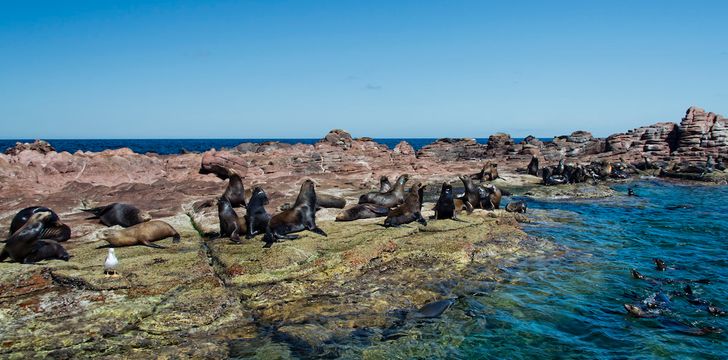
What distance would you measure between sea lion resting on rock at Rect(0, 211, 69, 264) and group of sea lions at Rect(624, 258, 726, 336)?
33.9ft

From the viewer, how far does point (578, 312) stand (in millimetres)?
7965

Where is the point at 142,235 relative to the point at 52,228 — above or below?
below

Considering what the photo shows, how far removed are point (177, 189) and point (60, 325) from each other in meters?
12.0

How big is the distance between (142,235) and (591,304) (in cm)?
921

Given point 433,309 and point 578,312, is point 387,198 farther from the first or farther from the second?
point 578,312

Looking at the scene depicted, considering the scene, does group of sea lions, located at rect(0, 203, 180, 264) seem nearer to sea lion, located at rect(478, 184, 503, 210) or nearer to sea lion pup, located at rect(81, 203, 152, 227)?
sea lion pup, located at rect(81, 203, 152, 227)

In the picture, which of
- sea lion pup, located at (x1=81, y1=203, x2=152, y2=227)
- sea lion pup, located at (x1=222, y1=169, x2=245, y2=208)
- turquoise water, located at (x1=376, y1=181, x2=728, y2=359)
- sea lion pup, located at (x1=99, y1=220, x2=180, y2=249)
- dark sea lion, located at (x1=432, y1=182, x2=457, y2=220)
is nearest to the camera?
turquoise water, located at (x1=376, y1=181, x2=728, y2=359)

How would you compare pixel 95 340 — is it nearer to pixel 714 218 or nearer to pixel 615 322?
pixel 615 322

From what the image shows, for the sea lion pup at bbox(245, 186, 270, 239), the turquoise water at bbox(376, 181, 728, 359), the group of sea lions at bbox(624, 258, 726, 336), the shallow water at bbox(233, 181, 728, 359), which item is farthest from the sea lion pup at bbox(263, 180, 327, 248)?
the group of sea lions at bbox(624, 258, 726, 336)

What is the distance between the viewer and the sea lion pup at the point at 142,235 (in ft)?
33.1

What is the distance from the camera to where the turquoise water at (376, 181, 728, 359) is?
6.65 meters

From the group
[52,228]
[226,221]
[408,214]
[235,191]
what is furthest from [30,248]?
[408,214]

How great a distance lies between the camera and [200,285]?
25.6 feet

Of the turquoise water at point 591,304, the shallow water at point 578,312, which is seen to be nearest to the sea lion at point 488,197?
the turquoise water at point 591,304
